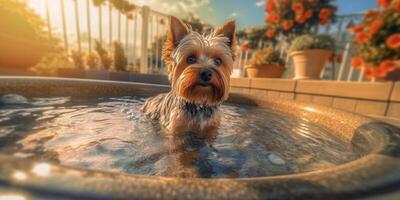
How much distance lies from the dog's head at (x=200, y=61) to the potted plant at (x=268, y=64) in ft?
11.7

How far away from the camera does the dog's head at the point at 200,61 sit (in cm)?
286

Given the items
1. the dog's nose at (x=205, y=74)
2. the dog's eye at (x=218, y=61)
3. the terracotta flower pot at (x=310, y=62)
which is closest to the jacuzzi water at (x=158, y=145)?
the dog's nose at (x=205, y=74)

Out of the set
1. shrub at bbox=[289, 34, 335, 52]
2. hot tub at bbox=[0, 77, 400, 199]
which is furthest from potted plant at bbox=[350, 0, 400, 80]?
hot tub at bbox=[0, 77, 400, 199]

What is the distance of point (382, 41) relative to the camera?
4.12 m

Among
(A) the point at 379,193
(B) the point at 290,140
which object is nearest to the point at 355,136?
(B) the point at 290,140

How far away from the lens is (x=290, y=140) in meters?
2.52

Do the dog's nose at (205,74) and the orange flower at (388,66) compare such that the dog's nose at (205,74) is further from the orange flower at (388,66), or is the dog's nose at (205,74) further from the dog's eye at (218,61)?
the orange flower at (388,66)

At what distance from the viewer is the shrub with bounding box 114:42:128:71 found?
26.0 feet

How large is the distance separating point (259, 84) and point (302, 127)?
3.29 metres

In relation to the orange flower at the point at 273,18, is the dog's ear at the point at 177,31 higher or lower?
lower

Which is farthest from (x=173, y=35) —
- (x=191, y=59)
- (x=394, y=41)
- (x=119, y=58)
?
(x=119, y=58)

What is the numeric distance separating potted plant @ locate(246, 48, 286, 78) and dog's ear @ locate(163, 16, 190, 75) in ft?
13.1

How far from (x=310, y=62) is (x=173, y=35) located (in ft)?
14.4

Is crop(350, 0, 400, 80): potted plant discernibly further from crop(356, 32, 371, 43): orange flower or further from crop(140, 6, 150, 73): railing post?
crop(140, 6, 150, 73): railing post
